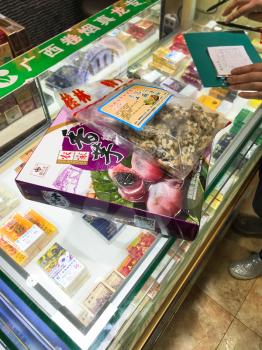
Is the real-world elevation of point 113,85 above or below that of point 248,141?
above

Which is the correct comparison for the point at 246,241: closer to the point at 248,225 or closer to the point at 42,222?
the point at 248,225

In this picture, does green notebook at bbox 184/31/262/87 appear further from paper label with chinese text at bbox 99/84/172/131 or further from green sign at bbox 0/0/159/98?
paper label with chinese text at bbox 99/84/172/131

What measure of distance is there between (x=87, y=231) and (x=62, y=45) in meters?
0.61

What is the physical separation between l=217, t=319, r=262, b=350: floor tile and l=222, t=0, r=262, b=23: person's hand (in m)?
1.42

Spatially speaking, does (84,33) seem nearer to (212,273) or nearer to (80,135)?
(80,135)

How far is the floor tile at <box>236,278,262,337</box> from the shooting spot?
145 cm

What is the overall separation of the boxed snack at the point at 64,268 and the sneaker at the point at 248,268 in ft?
3.36

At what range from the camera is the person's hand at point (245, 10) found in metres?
1.29

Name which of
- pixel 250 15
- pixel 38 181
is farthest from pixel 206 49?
pixel 38 181

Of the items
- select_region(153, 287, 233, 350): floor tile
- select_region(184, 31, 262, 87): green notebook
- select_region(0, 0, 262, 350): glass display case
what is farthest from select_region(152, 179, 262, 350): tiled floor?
select_region(184, 31, 262, 87): green notebook

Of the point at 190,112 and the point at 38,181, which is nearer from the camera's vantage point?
the point at 38,181

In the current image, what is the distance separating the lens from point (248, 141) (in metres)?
1.09

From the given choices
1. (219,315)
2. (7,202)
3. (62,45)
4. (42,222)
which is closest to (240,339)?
(219,315)

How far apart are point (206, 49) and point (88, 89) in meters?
0.68
